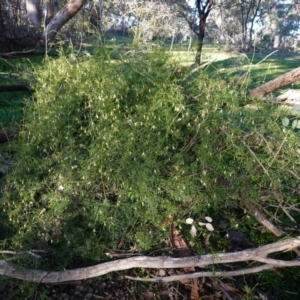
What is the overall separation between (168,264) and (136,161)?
590 millimetres

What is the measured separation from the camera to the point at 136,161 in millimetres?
2104

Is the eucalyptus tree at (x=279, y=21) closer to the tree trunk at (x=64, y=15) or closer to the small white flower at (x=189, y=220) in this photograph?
the tree trunk at (x=64, y=15)

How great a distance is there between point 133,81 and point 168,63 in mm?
280

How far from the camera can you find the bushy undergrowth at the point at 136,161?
6.95 feet

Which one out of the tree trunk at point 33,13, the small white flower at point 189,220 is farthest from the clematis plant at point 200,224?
the tree trunk at point 33,13

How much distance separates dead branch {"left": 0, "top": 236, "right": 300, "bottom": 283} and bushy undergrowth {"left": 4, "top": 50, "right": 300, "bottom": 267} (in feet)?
0.41

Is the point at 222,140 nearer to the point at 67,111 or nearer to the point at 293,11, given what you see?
the point at 67,111

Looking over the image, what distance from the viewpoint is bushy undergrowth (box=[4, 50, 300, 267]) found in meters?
2.12

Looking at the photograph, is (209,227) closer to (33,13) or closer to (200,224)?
(200,224)

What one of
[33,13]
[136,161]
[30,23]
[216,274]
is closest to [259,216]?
[216,274]

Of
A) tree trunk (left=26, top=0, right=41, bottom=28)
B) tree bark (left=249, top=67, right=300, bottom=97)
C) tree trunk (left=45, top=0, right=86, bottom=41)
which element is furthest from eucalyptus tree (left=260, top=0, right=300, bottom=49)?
tree bark (left=249, top=67, right=300, bottom=97)

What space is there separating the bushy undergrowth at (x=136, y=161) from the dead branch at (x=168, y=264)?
125 millimetres

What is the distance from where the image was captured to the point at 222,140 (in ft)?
7.23

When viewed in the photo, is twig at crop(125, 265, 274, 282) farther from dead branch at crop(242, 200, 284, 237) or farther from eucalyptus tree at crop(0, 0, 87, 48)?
eucalyptus tree at crop(0, 0, 87, 48)
